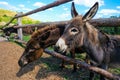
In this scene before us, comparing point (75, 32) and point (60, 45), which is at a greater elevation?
point (75, 32)

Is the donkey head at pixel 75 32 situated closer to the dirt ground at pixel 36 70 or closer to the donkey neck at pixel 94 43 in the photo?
the donkey neck at pixel 94 43

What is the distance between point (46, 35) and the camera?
5.74 metres

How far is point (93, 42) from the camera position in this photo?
4.51m

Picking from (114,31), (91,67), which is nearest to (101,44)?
(91,67)

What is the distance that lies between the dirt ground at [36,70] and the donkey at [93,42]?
3.63 ft

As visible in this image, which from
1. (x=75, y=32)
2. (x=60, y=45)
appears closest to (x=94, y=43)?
(x=75, y=32)

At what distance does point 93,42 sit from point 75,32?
50 centimetres

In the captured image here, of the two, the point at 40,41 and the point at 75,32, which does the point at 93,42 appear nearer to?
the point at 75,32

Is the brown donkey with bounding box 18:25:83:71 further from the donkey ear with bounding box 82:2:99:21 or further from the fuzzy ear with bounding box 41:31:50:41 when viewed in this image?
the donkey ear with bounding box 82:2:99:21

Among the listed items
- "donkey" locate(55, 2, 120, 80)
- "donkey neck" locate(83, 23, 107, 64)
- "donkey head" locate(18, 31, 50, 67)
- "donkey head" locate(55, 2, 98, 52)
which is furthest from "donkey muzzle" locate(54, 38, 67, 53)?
"donkey head" locate(18, 31, 50, 67)

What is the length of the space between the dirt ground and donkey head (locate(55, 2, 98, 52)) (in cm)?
138

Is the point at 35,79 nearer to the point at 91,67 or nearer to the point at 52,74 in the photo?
the point at 52,74

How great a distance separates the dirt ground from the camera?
18.3 ft

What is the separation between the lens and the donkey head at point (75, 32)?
4074 mm
